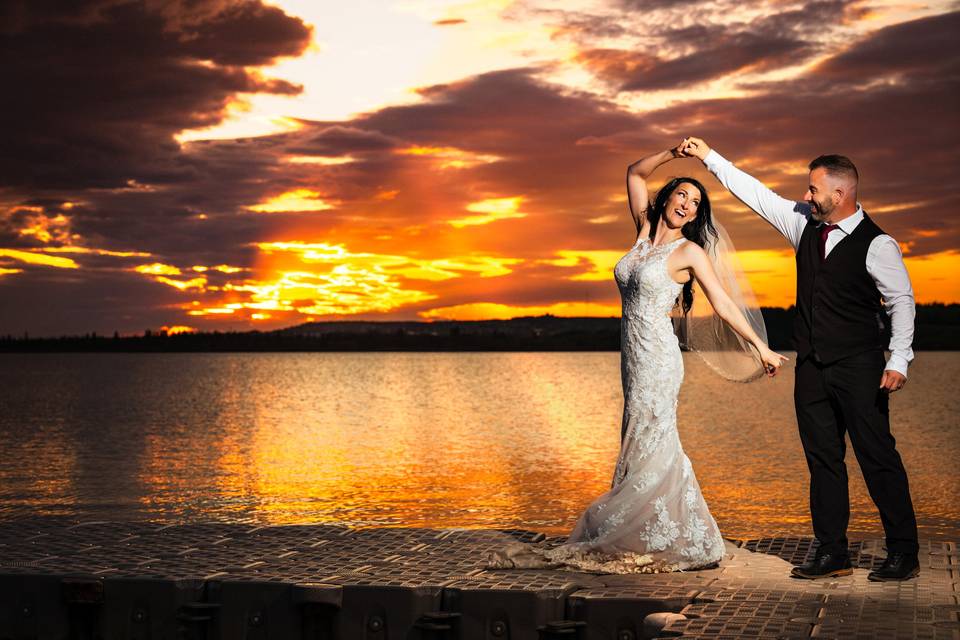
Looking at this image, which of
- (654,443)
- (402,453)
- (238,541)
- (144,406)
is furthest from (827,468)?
(144,406)

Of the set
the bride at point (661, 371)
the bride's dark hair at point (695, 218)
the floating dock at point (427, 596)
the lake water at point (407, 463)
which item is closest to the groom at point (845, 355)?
the floating dock at point (427, 596)

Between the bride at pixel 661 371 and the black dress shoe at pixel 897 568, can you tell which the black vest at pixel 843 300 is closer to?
the bride at pixel 661 371

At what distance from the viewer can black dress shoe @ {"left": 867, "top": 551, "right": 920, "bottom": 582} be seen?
7207 millimetres

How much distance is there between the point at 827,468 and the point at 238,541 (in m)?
5.17

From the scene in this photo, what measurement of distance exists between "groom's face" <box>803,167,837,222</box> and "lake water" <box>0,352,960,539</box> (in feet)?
31.1

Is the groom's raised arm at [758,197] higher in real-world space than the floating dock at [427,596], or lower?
higher

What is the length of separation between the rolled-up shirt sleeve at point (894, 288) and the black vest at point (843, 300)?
0.20 feet

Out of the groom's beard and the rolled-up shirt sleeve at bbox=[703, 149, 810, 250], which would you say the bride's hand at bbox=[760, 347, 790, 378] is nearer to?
the rolled-up shirt sleeve at bbox=[703, 149, 810, 250]

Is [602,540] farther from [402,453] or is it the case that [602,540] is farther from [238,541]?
[402,453]

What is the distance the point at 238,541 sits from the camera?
9.66 metres

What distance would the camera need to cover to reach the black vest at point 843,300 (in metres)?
6.96

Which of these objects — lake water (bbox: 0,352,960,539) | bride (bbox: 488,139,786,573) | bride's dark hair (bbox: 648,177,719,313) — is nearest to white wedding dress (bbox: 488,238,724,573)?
bride (bbox: 488,139,786,573)

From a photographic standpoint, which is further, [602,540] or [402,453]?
[402,453]

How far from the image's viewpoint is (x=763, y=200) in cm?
764
